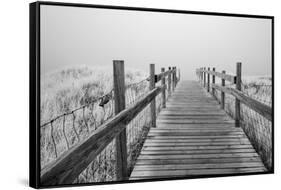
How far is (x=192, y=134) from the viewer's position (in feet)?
13.7

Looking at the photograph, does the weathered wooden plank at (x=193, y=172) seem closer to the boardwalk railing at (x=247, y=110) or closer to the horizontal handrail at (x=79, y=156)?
the boardwalk railing at (x=247, y=110)

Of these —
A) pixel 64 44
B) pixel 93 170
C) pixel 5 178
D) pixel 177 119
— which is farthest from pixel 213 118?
pixel 5 178

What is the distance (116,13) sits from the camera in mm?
3688

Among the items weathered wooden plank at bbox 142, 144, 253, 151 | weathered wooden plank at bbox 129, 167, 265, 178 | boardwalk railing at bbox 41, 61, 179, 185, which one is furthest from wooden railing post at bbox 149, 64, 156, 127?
weathered wooden plank at bbox 129, 167, 265, 178

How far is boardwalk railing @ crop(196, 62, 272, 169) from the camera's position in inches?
167

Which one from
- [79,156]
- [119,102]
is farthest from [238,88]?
[79,156]

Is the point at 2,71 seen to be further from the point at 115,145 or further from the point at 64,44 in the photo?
the point at 115,145

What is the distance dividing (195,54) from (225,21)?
0.46m

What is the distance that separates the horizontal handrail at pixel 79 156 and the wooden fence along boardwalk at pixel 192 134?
41cm

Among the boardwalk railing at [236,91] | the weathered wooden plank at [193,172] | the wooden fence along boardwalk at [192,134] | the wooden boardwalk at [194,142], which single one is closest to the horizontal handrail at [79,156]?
the wooden fence along boardwalk at [192,134]

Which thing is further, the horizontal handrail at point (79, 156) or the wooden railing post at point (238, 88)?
the wooden railing post at point (238, 88)

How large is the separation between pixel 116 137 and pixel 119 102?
29 centimetres

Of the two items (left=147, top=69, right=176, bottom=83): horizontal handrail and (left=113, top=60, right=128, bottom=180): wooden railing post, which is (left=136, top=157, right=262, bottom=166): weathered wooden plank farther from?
(left=147, top=69, right=176, bottom=83): horizontal handrail

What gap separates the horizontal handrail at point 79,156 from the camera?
2838 millimetres
